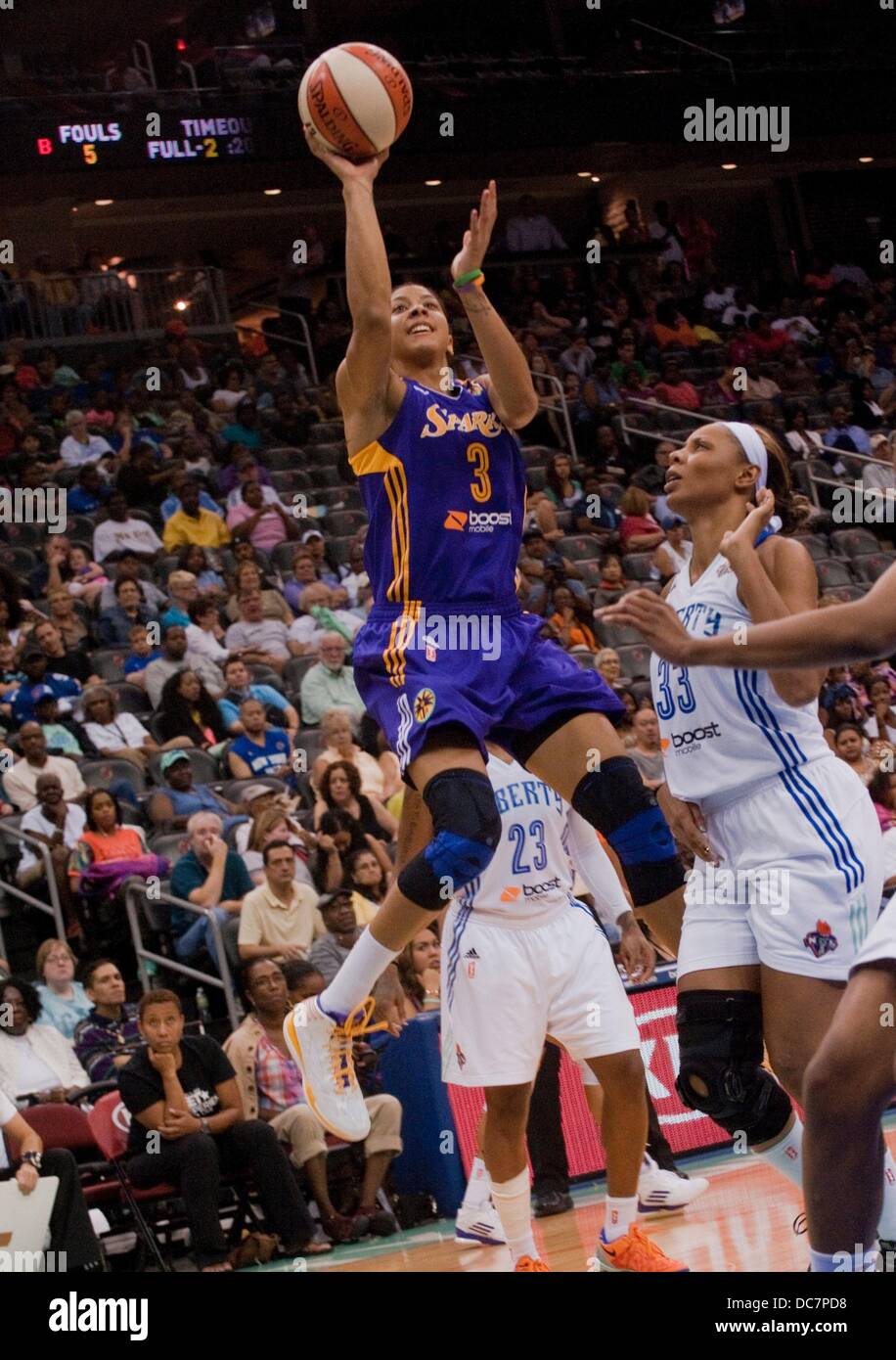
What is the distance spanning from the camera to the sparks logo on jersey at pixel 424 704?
16.9ft

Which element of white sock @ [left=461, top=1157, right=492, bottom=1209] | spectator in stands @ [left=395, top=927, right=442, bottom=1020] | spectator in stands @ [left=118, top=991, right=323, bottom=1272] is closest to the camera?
white sock @ [left=461, top=1157, right=492, bottom=1209]

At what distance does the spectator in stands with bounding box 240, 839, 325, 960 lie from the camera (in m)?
9.39

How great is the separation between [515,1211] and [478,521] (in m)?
2.40

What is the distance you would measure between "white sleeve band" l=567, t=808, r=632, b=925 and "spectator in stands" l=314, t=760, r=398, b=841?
3514 mm

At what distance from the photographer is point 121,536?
1379 centimetres

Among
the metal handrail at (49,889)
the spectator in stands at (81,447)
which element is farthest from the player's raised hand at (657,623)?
the spectator in stands at (81,447)

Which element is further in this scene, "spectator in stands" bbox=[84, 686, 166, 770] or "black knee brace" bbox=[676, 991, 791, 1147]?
"spectator in stands" bbox=[84, 686, 166, 770]

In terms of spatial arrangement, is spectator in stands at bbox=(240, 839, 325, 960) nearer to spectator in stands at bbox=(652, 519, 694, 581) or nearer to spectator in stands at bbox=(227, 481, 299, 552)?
spectator in stands at bbox=(227, 481, 299, 552)

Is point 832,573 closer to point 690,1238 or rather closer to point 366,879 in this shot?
point 366,879

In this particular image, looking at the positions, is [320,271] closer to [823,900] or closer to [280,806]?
[280,806]

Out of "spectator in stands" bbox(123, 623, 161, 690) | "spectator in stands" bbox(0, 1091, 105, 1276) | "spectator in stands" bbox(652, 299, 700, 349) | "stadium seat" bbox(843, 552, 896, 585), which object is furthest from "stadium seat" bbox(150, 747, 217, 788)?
"spectator in stands" bbox(652, 299, 700, 349)

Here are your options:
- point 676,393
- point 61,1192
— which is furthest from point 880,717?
point 61,1192

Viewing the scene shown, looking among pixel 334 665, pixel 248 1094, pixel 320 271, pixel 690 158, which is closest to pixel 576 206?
pixel 690 158
